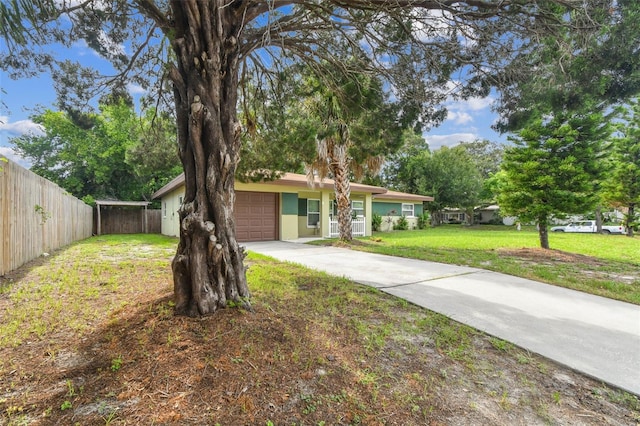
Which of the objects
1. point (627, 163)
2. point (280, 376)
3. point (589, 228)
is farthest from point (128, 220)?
point (589, 228)

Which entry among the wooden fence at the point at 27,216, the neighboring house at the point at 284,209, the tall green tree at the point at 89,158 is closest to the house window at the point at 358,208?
the neighboring house at the point at 284,209

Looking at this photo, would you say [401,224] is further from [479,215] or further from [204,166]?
[204,166]

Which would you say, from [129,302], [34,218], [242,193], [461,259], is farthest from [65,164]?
[461,259]

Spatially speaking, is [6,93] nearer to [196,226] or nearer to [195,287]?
[196,226]

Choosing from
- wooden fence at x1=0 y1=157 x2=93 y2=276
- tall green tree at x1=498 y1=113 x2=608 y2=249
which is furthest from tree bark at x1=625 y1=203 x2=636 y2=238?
wooden fence at x1=0 y1=157 x2=93 y2=276

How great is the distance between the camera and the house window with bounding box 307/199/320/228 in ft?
53.9

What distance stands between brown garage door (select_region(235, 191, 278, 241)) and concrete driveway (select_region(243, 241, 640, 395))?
7204mm

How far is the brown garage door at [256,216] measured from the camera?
13234mm

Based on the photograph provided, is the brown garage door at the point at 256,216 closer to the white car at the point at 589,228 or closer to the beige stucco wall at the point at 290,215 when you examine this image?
the beige stucco wall at the point at 290,215

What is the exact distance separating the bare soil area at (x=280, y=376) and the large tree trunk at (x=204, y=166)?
0.29 meters

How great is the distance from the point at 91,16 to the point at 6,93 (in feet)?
9.37

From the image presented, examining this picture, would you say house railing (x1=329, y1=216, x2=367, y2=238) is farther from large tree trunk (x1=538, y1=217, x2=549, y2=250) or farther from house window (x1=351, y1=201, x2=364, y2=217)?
large tree trunk (x1=538, y1=217, x2=549, y2=250)

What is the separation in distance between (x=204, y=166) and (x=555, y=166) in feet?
35.4

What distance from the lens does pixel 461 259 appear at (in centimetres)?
842
